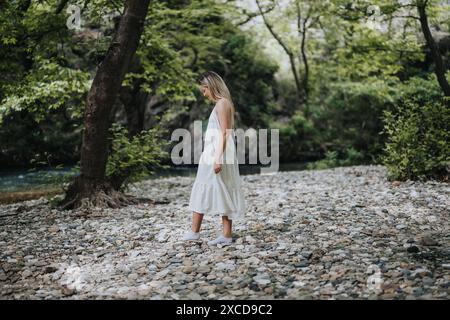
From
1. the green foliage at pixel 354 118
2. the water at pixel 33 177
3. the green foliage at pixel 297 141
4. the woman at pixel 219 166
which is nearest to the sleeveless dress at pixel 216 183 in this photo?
the woman at pixel 219 166

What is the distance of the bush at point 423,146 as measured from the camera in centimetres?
1052

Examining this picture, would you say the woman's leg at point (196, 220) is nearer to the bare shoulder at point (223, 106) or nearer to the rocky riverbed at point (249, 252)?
the rocky riverbed at point (249, 252)

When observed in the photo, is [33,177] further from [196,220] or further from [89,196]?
[196,220]

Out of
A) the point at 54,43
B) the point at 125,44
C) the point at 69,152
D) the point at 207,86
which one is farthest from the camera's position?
the point at 69,152

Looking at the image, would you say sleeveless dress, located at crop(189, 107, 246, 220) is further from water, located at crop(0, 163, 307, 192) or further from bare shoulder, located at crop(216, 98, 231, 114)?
water, located at crop(0, 163, 307, 192)

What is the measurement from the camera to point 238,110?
90.5 ft

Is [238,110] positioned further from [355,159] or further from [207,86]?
[207,86]

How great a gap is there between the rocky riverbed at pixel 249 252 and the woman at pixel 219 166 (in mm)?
532

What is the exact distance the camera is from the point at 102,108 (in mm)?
8812

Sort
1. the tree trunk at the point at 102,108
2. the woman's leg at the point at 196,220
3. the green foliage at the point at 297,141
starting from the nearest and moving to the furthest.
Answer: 1. the woman's leg at the point at 196,220
2. the tree trunk at the point at 102,108
3. the green foliage at the point at 297,141

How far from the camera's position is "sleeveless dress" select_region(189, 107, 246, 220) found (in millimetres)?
5941

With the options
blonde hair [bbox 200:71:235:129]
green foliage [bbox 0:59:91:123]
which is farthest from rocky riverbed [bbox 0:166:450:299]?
green foliage [bbox 0:59:91:123]

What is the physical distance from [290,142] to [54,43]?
1625cm
